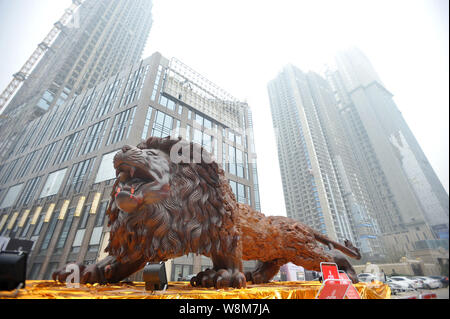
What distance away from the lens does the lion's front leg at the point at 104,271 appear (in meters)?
1.30

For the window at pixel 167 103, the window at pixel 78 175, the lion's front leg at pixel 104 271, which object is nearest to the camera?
the lion's front leg at pixel 104 271

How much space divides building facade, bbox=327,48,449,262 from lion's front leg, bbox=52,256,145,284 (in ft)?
15.0

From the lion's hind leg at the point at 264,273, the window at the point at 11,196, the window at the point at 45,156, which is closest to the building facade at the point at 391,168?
the lion's hind leg at the point at 264,273

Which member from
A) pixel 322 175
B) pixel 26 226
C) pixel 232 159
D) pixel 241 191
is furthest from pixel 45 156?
pixel 322 175

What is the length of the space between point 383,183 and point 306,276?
12.4 ft

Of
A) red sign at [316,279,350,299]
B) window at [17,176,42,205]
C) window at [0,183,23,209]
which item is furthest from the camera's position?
window at [17,176,42,205]

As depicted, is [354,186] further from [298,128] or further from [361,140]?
[298,128]

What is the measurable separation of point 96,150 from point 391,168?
29.7 feet

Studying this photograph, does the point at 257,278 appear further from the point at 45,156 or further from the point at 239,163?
the point at 45,156

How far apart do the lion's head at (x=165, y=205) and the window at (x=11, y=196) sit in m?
3.02

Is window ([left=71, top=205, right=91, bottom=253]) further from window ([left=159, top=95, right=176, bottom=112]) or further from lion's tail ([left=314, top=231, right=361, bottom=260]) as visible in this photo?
lion's tail ([left=314, top=231, right=361, bottom=260])

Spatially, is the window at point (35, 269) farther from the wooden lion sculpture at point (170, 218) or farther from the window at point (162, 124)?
the wooden lion sculpture at point (170, 218)

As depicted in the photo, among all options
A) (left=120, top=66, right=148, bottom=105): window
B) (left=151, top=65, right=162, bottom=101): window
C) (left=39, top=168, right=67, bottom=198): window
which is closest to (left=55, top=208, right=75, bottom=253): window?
(left=39, top=168, right=67, bottom=198): window

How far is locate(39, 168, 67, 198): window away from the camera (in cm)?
514
